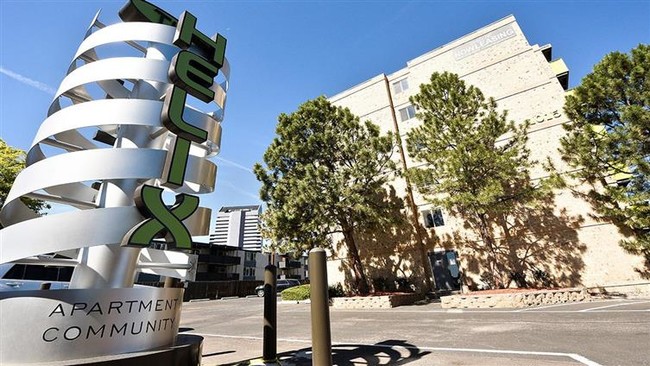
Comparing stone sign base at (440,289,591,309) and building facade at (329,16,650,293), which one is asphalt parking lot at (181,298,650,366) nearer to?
stone sign base at (440,289,591,309)

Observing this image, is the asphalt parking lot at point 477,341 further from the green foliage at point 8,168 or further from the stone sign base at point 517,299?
the green foliage at point 8,168

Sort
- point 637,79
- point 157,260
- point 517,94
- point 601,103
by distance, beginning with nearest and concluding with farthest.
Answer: point 157,260 < point 637,79 < point 601,103 < point 517,94

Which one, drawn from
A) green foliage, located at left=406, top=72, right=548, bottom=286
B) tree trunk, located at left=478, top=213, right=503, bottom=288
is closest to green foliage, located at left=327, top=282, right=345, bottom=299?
green foliage, located at left=406, top=72, right=548, bottom=286

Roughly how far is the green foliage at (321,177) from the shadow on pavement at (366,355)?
967cm

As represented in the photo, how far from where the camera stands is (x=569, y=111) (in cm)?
1529

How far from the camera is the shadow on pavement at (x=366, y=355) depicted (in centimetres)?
573

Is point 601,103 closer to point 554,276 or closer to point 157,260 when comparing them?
point 554,276

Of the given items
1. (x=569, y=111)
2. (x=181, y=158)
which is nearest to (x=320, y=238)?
(x=181, y=158)

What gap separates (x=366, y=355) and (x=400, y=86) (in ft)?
75.0

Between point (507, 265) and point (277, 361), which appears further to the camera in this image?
point (507, 265)

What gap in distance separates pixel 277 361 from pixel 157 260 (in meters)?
Result: 3.08

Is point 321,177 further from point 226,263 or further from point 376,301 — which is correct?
point 226,263

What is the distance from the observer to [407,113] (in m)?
23.8

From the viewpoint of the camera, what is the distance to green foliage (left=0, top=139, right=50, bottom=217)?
54.6 ft
